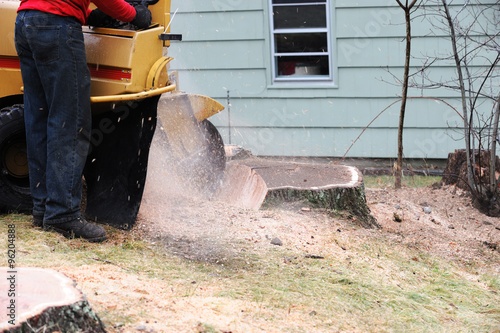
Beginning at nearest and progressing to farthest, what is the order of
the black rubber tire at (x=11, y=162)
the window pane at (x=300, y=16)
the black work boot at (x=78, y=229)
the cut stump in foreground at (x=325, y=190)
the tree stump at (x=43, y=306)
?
the tree stump at (x=43, y=306), the black work boot at (x=78, y=229), the black rubber tire at (x=11, y=162), the cut stump in foreground at (x=325, y=190), the window pane at (x=300, y=16)

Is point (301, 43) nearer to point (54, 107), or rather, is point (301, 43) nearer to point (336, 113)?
point (336, 113)

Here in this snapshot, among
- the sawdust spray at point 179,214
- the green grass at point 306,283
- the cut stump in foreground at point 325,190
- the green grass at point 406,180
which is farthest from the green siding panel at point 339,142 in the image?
the green grass at point 306,283

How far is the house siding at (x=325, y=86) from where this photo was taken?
729 cm

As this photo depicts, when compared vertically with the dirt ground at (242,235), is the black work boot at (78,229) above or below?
above

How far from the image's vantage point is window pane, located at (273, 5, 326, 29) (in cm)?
751

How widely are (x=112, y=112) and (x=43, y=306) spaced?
1967mm

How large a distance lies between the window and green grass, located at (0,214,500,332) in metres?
3.84

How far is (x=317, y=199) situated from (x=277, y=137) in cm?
295

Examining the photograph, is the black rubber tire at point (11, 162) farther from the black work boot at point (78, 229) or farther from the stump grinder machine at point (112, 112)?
the black work boot at point (78, 229)

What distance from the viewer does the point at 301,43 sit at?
765cm

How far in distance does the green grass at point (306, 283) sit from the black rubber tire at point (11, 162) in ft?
0.34

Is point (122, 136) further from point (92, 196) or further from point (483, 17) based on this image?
point (483, 17)

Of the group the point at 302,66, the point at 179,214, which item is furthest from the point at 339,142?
the point at 179,214

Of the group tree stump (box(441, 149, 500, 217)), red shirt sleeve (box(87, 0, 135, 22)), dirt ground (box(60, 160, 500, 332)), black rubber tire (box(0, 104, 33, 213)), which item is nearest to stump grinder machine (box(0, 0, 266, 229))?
black rubber tire (box(0, 104, 33, 213))
